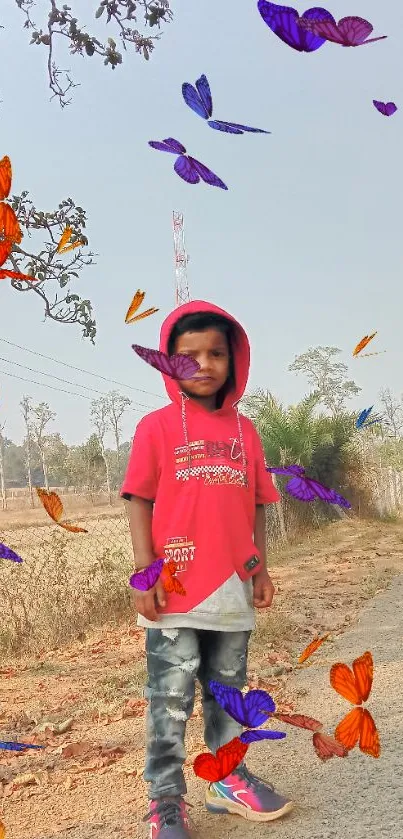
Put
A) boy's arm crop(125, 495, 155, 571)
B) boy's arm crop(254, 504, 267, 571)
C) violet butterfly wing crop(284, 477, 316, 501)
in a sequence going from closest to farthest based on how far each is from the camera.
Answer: boy's arm crop(125, 495, 155, 571), boy's arm crop(254, 504, 267, 571), violet butterfly wing crop(284, 477, 316, 501)

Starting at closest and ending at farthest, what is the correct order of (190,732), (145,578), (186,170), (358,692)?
(145,578) < (186,170) < (358,692) < (190,732)

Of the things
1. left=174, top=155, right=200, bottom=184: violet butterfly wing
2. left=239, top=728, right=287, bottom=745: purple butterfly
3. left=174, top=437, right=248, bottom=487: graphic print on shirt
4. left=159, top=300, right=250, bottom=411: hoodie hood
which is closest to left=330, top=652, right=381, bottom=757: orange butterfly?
left=239, top=728, right=287, bottom=745: purple butterfly

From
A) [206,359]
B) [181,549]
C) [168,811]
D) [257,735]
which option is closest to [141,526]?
[181,549]

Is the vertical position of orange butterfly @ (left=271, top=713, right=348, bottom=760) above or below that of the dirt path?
above

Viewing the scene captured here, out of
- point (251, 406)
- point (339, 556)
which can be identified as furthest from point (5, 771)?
point (251, 406)

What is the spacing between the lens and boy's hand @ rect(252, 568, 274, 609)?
8.39 feet

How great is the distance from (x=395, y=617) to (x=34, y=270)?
155 inches

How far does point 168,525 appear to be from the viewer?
2393 mm

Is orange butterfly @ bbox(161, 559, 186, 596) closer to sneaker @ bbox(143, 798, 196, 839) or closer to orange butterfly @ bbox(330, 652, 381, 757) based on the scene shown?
orange butterfly @ bbox(330, 652, 381, 757)

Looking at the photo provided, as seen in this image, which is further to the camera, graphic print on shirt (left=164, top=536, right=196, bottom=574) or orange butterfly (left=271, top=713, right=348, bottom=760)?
orange butterfly (left=271, top=713, right=348, bottom=760)

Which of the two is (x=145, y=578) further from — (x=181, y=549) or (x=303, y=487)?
(x=303, y=487)

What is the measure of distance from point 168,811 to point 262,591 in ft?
2.39

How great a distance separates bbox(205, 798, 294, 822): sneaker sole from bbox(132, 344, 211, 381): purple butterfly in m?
1.41

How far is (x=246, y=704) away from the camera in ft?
7.20
